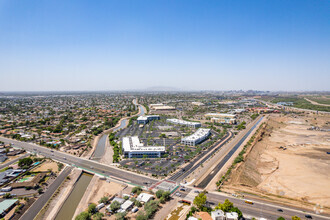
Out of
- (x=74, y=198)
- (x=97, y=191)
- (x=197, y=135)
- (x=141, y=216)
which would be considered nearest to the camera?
(x=141, y=216)

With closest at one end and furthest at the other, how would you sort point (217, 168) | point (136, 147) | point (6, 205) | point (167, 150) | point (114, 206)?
point (114, 206)
point (6, 205)
point (217, 168)
point (136, 147)
point (167, 150)

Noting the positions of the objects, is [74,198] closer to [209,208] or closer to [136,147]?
[136,147]

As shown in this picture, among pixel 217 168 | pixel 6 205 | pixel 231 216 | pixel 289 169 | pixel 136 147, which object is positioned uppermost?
pixel 136 147

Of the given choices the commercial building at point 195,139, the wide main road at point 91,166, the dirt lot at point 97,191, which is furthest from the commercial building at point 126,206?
the commercial building at point 195,139

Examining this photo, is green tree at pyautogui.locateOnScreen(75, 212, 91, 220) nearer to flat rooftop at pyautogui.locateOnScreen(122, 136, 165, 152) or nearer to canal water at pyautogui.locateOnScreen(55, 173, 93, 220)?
canal water at pyautogui.locateOnScreen(55, 173, 93, 220)

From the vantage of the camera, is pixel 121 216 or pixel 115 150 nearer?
pixel 121 216

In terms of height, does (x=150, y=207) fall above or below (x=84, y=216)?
above

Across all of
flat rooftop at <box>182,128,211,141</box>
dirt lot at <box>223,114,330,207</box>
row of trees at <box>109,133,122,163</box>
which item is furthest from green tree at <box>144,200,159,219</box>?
flat rooftop at <box>182,128,211,141</box>

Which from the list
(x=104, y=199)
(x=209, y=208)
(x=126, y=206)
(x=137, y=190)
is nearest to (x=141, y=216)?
(x=126, y=206)
